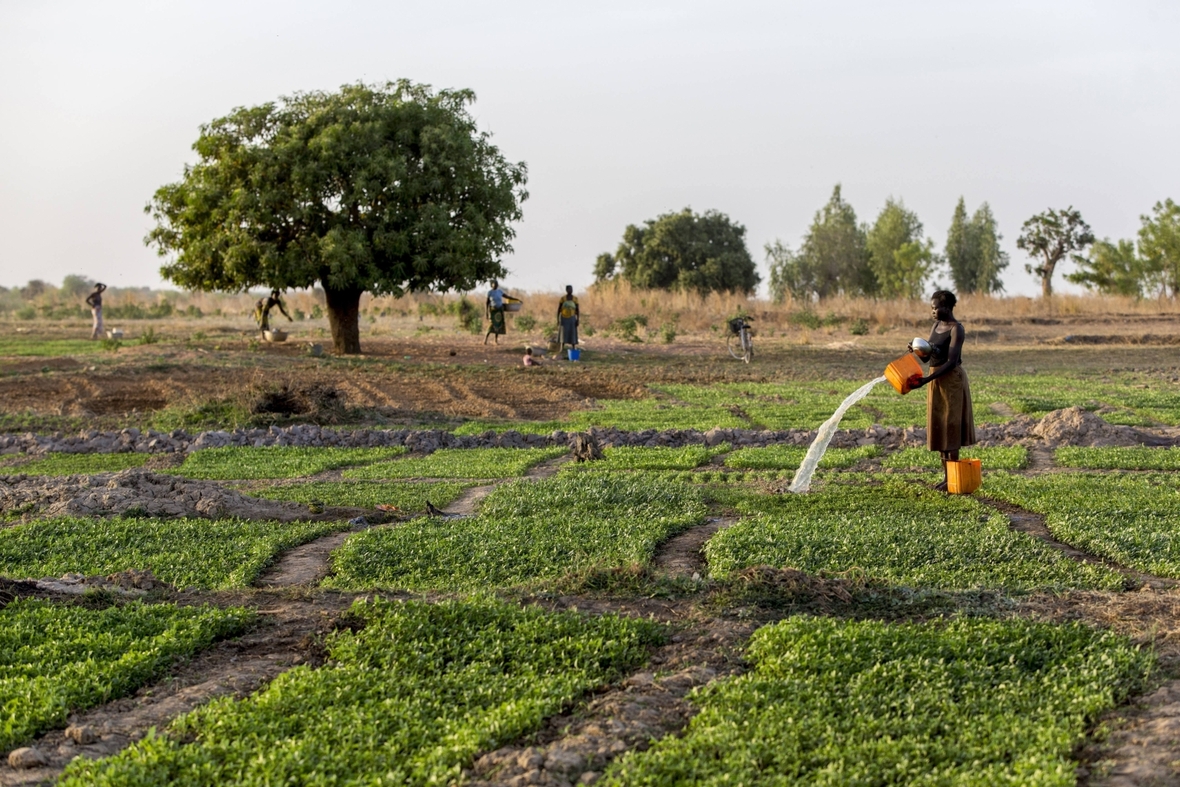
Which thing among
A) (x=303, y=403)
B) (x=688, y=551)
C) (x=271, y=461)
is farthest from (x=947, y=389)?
(x=303, y=403)

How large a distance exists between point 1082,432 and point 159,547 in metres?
10.6

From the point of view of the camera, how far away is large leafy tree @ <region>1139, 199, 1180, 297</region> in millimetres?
49688

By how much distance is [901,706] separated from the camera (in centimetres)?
478

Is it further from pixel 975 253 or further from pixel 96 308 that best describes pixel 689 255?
pixel 96 308

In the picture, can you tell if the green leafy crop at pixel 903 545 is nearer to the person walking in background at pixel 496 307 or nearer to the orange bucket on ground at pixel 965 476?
the orange bucket on ground at pixel 965 476

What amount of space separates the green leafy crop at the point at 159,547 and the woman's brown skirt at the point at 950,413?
5257mm

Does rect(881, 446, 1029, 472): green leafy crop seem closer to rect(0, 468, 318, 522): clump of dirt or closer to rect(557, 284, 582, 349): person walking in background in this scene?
rect(0, 468, 318, 522): clump of dirt

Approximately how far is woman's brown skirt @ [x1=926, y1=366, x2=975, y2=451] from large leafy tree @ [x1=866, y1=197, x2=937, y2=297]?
52.3 meters

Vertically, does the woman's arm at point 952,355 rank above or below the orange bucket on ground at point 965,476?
above

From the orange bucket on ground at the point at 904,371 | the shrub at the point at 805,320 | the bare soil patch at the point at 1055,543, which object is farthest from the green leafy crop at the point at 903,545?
the shrub at the point at 805,320

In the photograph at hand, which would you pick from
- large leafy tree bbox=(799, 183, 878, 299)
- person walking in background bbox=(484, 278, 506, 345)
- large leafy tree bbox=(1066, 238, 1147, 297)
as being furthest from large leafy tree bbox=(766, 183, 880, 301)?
person walking in background bbox=(484, 278, 506, 345)

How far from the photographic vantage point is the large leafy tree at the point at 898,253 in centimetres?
6103

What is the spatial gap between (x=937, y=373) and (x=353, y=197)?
60.5 feet

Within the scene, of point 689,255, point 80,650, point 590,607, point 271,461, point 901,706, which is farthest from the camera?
point 689,255
